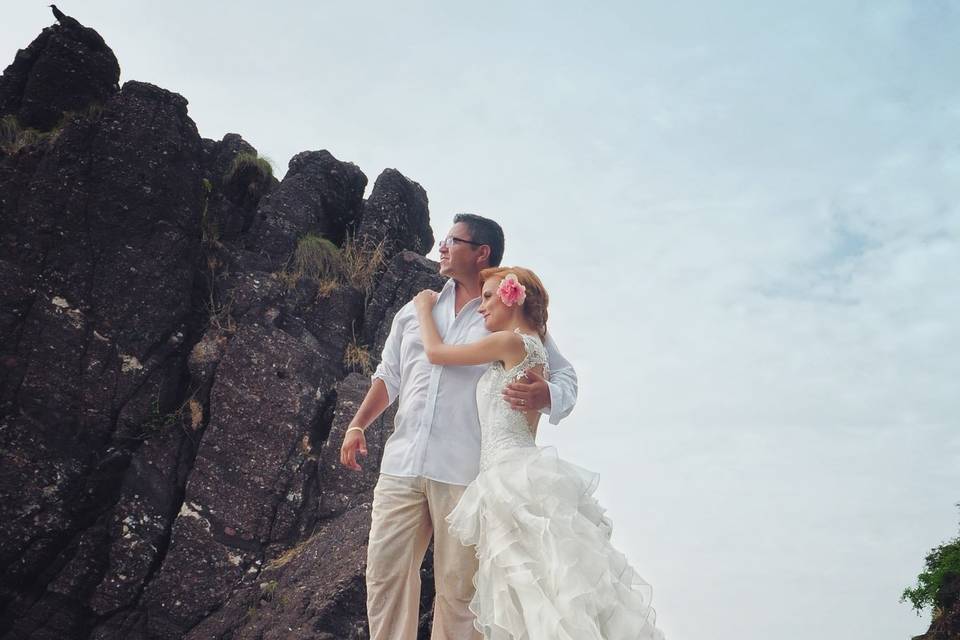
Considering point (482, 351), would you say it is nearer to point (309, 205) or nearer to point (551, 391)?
point (551, 391)

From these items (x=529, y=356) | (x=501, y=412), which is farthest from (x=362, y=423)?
(x=529, y=356)

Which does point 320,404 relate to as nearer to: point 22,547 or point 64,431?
point 64,431

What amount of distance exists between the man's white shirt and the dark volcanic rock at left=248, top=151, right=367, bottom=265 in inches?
261

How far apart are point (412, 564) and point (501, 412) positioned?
1022 mm

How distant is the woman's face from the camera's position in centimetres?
504

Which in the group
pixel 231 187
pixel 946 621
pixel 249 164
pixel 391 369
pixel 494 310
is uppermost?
pixel 249 164

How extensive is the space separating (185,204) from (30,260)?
1918 mm

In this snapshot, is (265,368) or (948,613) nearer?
(265,368)

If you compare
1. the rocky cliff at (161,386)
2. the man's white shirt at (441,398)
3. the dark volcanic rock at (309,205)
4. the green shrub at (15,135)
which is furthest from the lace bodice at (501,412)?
the green shrub at (15,135)

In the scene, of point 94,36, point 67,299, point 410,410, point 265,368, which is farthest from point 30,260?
point 410,410

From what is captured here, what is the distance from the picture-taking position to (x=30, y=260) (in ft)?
30.7

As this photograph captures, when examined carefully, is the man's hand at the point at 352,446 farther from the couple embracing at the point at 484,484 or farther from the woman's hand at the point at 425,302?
the woman's hand at the point at 425,302

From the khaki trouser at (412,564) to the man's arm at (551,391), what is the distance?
652mm

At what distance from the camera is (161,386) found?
31.0 feet
